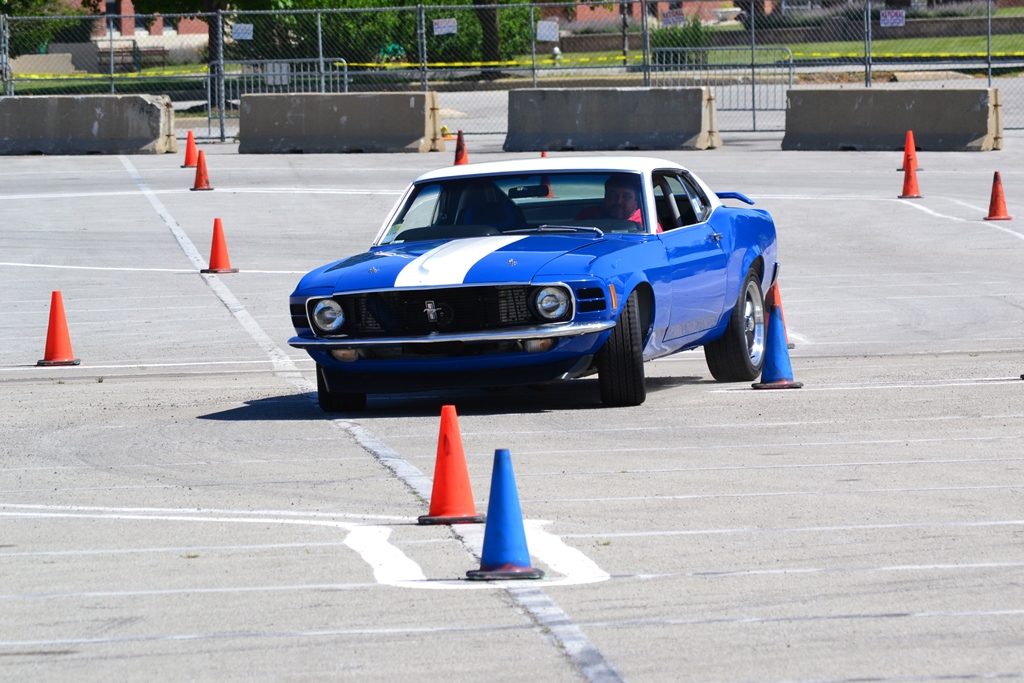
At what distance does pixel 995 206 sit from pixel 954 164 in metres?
5.73

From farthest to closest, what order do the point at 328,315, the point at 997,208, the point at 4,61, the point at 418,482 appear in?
the point at 4,61, the point at 997,208, the point at 328,315, the point at 418,482

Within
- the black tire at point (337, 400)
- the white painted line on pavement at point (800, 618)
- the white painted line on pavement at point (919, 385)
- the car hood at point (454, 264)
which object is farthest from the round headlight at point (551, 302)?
the white painted line on pavement at point (800, 618)

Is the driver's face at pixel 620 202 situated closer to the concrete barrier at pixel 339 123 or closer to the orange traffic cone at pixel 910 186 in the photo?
the orange traffic cone at pixel 910 186

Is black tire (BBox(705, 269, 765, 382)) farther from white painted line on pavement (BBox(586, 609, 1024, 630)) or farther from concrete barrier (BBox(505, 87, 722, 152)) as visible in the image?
concrete barrier (BBox(505, 87, 722, 152))

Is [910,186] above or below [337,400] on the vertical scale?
above

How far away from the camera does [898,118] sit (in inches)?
1035

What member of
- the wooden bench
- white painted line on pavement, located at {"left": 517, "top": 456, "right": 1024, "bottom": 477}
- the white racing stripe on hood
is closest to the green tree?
the wooden bench

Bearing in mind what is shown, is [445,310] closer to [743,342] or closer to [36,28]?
[743,342]

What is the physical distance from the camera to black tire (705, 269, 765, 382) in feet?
35.3

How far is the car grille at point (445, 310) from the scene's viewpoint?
916cm

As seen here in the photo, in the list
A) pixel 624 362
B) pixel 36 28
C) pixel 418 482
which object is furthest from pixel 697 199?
pixel 36 28

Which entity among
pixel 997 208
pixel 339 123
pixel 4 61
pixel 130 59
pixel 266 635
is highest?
pixel 130 59

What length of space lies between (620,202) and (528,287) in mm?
1407

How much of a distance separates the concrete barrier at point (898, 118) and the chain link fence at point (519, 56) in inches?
126
